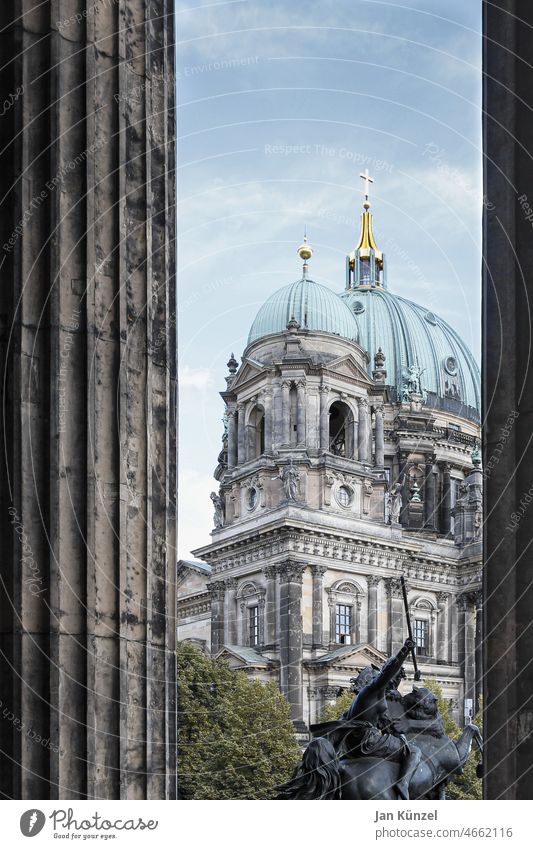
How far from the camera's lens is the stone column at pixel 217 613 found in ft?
196

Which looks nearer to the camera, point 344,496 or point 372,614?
point 372,614

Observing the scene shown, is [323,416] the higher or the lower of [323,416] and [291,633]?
the higher

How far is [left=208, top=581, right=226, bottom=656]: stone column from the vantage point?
59734 mm

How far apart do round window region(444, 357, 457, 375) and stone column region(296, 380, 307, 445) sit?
890 inches

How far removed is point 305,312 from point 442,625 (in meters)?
16.6

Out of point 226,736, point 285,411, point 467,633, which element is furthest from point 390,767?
point 467,633

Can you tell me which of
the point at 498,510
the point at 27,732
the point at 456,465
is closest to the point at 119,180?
the point at 27,732

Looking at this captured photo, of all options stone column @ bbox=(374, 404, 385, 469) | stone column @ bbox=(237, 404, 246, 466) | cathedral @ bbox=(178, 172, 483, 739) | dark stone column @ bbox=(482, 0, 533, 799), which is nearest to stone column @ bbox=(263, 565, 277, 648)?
cathedral @ bbox=(178, 172, 483, 739)

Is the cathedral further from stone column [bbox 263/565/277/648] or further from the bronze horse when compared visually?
the bronze horse

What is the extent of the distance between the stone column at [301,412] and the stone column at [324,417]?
1007 mm

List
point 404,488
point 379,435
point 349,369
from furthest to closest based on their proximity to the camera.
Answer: point 404,488
point 379,435
point 349,369

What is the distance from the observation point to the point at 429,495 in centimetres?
7331

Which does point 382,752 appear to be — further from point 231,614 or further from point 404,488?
point 404,488

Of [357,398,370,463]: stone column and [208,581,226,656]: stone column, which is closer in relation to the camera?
[208,581,226,656]: stone column
